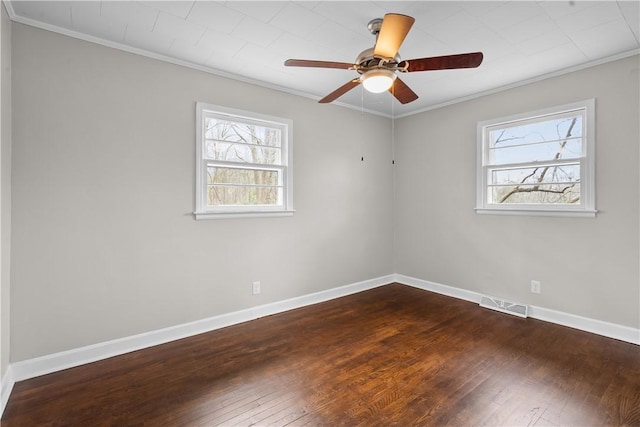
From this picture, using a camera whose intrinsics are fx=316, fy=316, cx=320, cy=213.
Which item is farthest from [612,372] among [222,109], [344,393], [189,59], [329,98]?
[189,59]

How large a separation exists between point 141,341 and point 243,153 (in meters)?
2.01

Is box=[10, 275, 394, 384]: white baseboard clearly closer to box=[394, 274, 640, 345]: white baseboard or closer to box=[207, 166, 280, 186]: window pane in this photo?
box=[207, 166, 280, 186]: window pane

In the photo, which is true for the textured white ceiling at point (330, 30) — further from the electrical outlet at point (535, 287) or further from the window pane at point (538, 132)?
the electrical outlet at point (535, 287)

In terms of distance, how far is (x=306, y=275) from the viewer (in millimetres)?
3896

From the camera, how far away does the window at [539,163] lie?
3.11 metres

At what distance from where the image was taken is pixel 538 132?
3465 millimetres

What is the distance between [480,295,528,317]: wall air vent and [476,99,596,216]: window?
1037mm

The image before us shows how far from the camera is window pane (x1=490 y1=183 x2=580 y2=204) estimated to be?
3.24 meters

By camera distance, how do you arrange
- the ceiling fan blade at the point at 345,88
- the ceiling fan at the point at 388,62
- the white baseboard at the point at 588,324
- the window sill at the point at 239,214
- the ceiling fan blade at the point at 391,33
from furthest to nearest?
the window sill at the point at 239,214 → the white baseboard at the point at 588,324 → the ceiling fan blade at the point at 345,88 → the ceiling fan at the point at 388,62 → the ceiling fan blade at the point at 391,33

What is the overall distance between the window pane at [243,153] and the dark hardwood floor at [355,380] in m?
1.75

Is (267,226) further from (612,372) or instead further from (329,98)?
(612,372)

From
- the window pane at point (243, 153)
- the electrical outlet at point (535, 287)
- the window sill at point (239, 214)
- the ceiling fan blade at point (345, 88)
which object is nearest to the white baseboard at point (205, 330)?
the electrical outlet at point (535, 287)

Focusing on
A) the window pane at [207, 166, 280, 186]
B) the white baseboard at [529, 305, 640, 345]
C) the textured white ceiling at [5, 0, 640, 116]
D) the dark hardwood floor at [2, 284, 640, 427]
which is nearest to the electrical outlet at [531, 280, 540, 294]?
the white baseboard at [529, 305, 640, 345]

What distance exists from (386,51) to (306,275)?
269 centimetres
